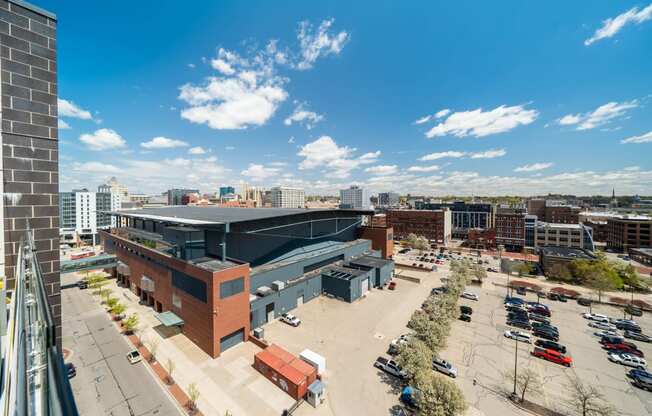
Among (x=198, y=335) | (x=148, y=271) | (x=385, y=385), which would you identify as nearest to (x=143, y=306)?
(x=148, y=271)

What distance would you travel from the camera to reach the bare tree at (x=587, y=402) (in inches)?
612

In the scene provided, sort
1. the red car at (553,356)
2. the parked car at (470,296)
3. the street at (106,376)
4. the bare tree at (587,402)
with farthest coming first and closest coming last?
the parked car at (470,296) → the red car at (553,356) → the street at (106,376) → the bare tree at (587,402)

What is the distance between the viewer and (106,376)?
19.0m

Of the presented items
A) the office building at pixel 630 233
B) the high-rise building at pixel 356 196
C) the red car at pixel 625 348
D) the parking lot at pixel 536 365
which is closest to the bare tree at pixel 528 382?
the parking lot at pixel 536 365

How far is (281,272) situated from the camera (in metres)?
30.3

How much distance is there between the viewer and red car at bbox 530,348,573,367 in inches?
852

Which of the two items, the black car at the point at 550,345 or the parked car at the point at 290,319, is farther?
the parked car at the point at 290,319

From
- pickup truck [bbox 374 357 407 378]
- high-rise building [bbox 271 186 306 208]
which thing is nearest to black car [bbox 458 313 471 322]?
pickup truck [bbox 374 357 407 378]

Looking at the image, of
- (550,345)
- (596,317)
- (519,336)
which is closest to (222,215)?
(519,336)

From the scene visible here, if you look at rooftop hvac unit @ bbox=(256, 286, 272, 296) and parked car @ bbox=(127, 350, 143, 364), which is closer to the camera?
parked car @ bbox=(127, 350, 143, 364)

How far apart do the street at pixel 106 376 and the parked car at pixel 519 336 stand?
28.8 meters

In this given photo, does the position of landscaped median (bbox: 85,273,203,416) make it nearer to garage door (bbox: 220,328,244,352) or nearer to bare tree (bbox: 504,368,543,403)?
garage door (bbox: 220,328,244,352)

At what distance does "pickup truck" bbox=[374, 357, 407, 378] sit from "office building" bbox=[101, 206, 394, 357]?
11.4 metres

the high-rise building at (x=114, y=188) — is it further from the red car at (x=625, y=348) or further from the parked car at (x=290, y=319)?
the red car at (x=625, y=348)
